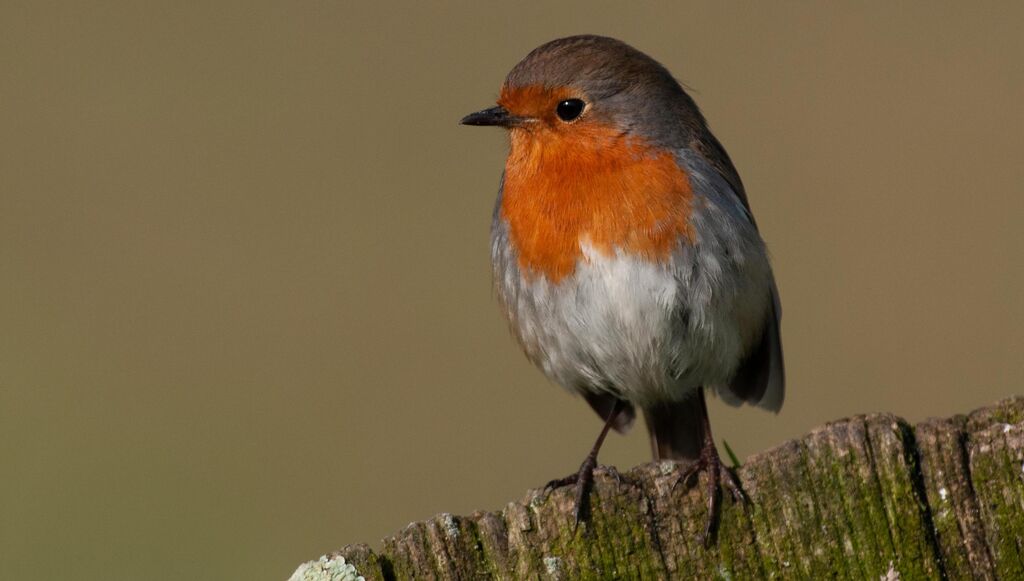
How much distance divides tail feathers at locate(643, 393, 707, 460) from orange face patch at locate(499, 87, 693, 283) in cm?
98

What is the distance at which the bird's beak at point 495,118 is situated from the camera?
5.04 meters

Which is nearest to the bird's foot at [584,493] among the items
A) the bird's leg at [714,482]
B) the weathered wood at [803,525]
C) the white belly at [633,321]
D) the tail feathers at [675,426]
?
the weathered wood at [803,525]

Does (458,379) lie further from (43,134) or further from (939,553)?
(939,553)

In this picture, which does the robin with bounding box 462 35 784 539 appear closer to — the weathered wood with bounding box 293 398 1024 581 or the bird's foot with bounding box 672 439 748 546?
the bird's foot with bounding box 672 439 748 546

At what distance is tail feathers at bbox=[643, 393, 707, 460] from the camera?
17.8ft

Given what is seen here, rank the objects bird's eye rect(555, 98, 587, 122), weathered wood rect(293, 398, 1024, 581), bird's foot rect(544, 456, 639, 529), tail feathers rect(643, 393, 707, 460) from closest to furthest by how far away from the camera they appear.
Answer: weathered wood rect(293, 398, 1024, 581) → bird's foot rect(544, 456, 639, 529) → bird's eye rect(555, 98, 587, 122) → tail feathers rect(643, 393, 707, 460)

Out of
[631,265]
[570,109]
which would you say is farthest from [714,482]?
[570,109]

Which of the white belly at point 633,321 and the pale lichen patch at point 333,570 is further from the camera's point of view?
the white belly at point 633,321

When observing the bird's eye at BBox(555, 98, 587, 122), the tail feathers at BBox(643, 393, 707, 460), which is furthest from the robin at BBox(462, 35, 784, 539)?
the tail feathers at BBox(643, 393, 707, 460)

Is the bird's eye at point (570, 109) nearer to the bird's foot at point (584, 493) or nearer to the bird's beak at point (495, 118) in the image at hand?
the bird's beak at point (495, 118)

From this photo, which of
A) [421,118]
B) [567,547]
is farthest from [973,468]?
[421,118]

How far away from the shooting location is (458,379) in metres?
9.65

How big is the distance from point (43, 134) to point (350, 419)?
5.60 m

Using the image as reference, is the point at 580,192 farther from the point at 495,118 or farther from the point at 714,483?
the point at 714,483
